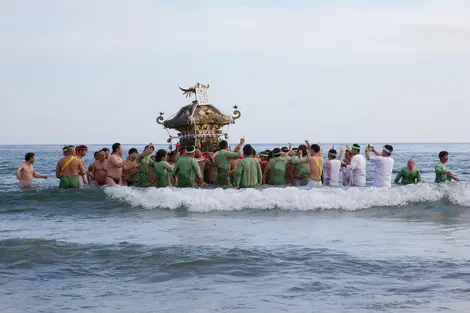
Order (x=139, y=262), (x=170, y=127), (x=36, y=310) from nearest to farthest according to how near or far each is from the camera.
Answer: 1. (x=36, y=310)
2. (x=139, y=262)
3. (x=170, y=127)

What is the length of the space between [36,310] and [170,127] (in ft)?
49.8

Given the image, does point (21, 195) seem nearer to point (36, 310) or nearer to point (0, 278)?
point (0, 278)

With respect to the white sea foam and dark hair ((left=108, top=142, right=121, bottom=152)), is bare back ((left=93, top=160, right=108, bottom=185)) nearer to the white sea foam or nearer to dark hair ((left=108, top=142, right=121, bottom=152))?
the white sea foam

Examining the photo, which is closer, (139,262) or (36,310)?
(36,310)

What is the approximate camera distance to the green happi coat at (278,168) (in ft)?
53.7

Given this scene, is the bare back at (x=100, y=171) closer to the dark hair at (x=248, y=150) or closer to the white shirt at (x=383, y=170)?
the dark hair at (x=248, y=150)

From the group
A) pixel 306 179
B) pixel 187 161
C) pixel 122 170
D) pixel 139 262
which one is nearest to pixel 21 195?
pixel 122 170

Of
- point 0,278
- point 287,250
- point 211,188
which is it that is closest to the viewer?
point 0,278

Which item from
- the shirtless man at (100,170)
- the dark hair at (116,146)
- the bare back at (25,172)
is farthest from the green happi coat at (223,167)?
the bare back at (25,172)

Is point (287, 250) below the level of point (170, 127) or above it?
below

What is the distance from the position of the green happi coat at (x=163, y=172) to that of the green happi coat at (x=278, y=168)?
2.68 metres

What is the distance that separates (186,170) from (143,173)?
6.50ft

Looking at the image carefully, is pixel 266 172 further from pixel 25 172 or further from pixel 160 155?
pixel 25 172

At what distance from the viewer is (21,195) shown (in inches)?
685
